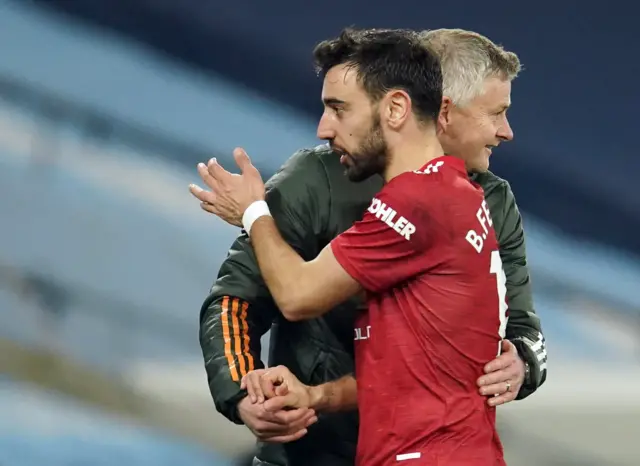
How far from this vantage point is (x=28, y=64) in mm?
2643

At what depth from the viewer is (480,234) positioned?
1.37m

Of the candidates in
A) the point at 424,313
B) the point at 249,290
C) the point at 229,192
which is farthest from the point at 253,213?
the point at 424,313

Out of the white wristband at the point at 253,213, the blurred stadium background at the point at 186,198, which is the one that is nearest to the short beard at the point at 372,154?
the white wristband at the point at 253,213

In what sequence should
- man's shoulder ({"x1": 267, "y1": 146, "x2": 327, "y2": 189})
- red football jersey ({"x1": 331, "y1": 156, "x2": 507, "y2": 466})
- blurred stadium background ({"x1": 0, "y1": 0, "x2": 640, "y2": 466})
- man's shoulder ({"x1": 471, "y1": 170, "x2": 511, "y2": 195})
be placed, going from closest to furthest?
1. red football jersey ({"x1": 331, "y1": 156, "x2": 507, "y2": 466})
2. man's shoulder ({"x1": 267, "y1": 146, "x2": 327, "y2": 189})
3. man's shoulder ({"x1": 471, "y1": 170, "x2": 511, "y2": 195})
4. blurred stadium background ({"x1": 0, "y1": 0, "x2": 640, "y2": 466})

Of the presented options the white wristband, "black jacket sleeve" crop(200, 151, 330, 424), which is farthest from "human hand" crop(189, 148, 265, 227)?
"black jacket sleeve" crop(200, 151, 330, 424)

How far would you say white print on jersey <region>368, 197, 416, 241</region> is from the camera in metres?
1.34

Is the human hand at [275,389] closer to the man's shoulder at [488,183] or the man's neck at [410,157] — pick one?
the man's neck at [410,157]

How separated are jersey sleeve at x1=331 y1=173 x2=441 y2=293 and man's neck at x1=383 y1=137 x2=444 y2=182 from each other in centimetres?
5

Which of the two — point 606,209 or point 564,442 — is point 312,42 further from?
point 564,442

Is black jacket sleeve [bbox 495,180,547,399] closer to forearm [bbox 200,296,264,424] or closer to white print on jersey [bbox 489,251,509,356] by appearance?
white print on jersey [bbox 489,251,509,356]

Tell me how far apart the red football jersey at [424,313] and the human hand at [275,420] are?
3.7 inches

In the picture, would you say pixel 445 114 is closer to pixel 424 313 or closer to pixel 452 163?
pixel 452 163

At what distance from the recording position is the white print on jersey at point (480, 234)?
53.2 inches

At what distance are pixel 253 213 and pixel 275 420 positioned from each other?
271mm
